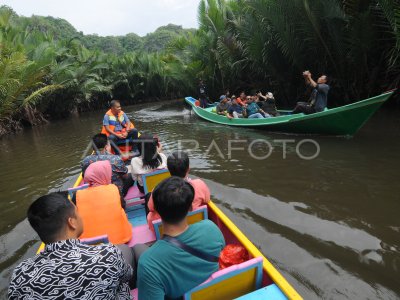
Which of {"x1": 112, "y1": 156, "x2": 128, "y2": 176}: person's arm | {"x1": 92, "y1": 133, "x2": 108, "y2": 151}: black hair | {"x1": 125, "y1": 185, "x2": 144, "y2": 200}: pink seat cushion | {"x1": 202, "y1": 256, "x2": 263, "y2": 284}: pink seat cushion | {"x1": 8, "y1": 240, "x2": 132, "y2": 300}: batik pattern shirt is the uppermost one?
{"x1": 92, "y1": 133, "x2": 108, "y2": 151}: black hair

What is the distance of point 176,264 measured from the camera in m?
1.69

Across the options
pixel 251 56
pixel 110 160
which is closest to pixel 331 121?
pixel 110 160

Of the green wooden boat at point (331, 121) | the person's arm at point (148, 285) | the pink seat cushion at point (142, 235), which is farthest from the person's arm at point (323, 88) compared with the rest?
the person's arm at point (148, 285)

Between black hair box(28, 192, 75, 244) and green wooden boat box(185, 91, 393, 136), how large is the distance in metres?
6.84

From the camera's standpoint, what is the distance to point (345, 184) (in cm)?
521

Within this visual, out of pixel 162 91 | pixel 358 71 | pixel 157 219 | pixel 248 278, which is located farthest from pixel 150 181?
pixel 162 91

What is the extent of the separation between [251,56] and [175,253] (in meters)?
12.6

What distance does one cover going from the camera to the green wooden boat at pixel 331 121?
270 inches

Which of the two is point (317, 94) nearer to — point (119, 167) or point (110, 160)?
point (119, 167)

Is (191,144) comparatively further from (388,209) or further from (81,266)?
(81,266)

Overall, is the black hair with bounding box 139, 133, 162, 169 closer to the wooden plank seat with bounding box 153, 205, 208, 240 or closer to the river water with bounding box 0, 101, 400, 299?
the wooden plank seat with bounding box 153, 205, 208, 240

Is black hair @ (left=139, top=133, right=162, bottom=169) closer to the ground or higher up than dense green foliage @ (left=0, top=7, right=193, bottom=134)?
closer to the ground

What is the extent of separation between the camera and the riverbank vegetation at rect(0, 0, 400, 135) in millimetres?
9797

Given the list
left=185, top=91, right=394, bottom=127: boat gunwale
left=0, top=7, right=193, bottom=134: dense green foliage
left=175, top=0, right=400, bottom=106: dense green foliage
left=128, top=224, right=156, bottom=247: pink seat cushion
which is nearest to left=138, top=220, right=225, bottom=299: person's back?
left=128, top=224, right=156, bottom=247: pink seat cushion
